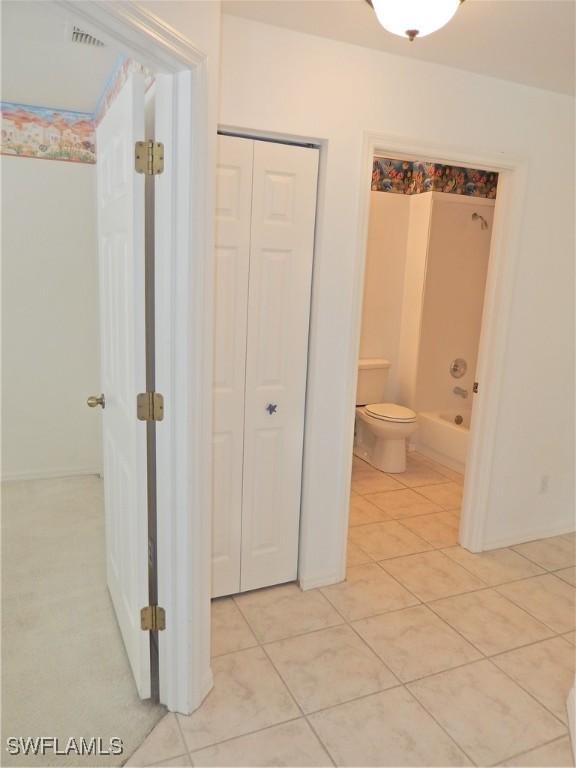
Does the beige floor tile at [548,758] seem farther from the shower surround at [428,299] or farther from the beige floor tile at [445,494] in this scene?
the shower surround at [428,299]

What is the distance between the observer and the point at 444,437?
15.1 ft

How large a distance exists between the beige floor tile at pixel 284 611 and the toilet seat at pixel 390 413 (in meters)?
1.81

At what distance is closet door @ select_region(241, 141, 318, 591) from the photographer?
2.35 meters

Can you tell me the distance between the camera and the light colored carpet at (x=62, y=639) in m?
1.85

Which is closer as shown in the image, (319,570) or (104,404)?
(104,404)

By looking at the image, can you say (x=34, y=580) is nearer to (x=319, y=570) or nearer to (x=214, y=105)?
(x=319, y=570)

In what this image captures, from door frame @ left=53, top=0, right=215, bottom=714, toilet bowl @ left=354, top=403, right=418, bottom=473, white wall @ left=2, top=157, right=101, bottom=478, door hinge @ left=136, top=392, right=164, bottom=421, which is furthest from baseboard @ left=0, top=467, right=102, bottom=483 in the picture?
door hinge @ left=136, top=392, right=164, bottom=421

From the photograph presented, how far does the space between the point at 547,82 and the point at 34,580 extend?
11.3ft

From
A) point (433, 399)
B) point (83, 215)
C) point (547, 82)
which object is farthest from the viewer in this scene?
point (433, 399)

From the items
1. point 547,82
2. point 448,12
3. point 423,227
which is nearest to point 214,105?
point 448,12

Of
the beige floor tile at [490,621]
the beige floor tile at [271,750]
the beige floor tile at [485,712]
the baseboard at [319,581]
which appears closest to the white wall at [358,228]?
the baseboard at [319,581]

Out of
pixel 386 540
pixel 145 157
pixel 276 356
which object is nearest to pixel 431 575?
pixel 386 540

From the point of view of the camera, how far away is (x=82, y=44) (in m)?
2.45

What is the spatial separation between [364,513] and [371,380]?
1.40 meters
